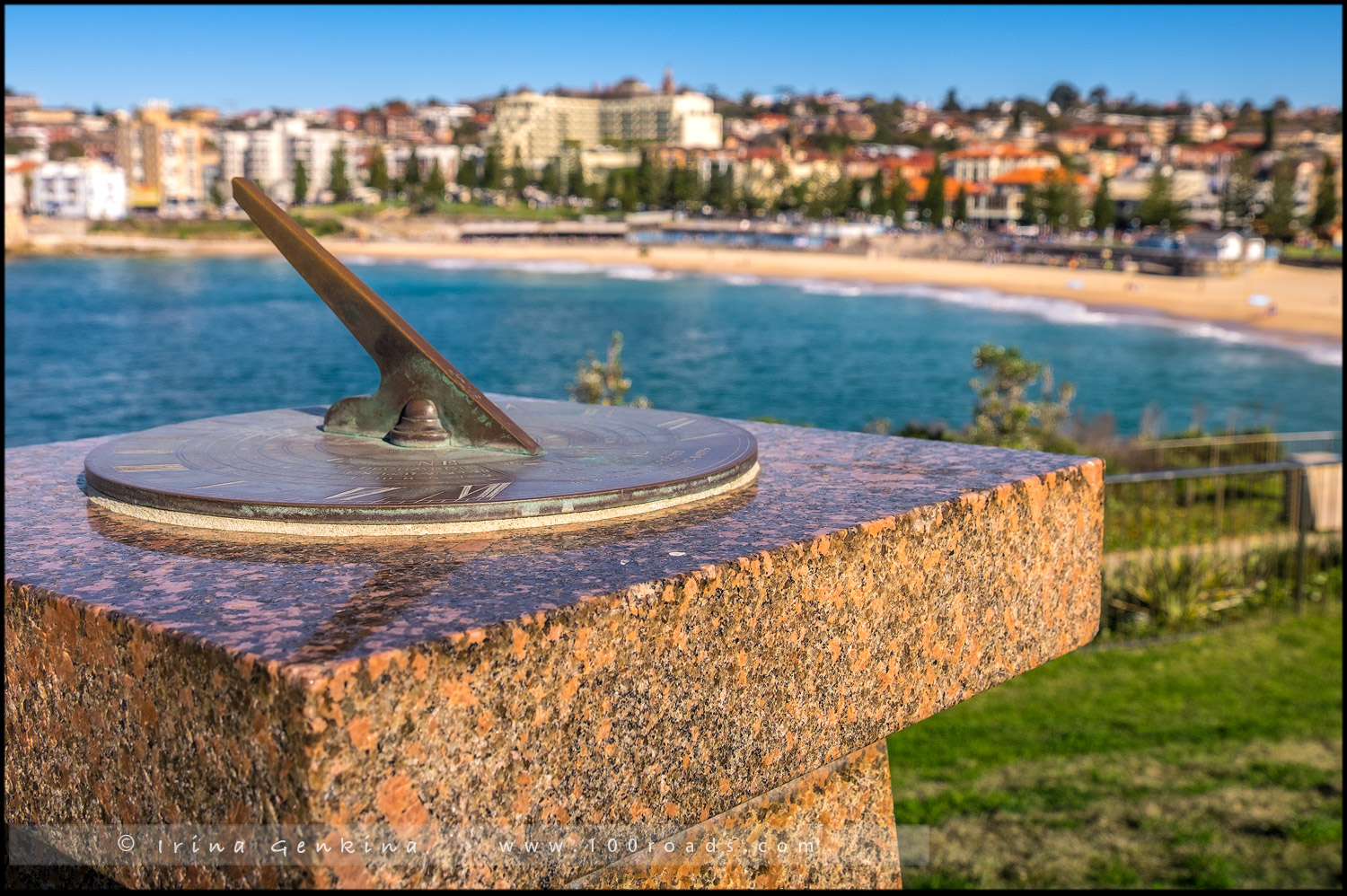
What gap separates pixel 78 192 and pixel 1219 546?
120 m

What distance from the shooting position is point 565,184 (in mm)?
116438

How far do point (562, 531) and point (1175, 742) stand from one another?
4311 millimetres

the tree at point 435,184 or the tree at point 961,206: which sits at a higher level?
the tree at point 435,184

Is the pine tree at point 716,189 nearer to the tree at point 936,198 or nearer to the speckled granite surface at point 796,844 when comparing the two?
the tree at point 936,198

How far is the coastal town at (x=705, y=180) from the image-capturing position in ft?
283

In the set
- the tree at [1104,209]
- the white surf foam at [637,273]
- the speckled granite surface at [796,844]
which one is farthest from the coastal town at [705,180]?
the speckled granite surface at [796,844]

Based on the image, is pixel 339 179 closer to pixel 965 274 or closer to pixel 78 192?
pixel 78 192

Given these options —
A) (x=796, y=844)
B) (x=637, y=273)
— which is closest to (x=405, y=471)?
(x=796, y=844)

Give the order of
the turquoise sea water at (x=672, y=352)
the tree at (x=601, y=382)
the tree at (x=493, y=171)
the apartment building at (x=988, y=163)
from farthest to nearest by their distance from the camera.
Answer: the apartment building at (x=988, y=163) < the tree at (x=493, y=171) < the turquoise sea water at (x=672, y=352) < the tree at (x=601, y=382)

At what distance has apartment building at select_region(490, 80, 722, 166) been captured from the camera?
157 meters

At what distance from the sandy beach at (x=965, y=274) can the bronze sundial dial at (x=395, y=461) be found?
4272 centimetres

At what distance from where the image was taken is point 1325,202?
77438mm

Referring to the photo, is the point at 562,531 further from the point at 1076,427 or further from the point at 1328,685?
the point at 1076,427

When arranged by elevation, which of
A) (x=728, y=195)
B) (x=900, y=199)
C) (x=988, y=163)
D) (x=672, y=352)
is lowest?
(x=672, y=352)
